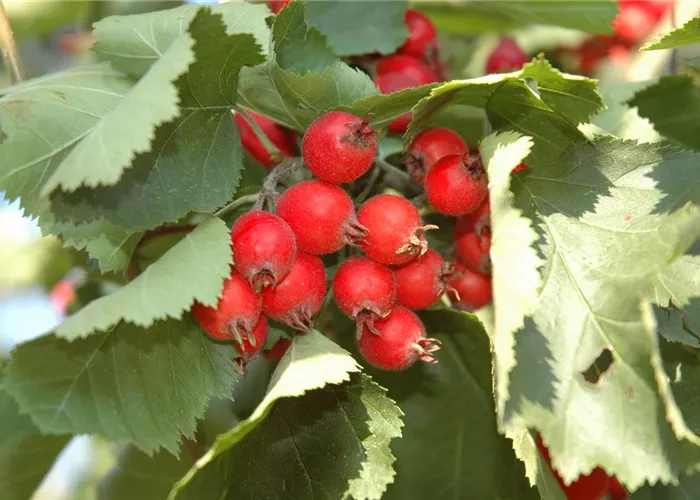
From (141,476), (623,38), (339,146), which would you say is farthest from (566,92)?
(623,38)

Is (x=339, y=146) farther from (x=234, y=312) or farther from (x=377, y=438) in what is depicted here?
(x=377, y=438)

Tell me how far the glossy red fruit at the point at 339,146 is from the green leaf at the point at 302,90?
39mm

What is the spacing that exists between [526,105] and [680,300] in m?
0.28

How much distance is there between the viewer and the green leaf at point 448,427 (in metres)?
1.09

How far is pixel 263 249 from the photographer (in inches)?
32.9

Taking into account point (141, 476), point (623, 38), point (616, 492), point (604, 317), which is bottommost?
point (616, 492)

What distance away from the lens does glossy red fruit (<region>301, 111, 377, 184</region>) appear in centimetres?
88

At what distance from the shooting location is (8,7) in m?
1.44

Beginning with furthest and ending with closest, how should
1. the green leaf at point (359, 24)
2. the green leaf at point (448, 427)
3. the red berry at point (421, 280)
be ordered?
1. the green leaf at point (359, 24)
2. the green leaf at point (448, 427)
3. the red berry at point (421, 280)

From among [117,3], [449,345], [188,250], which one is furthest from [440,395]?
[117,3]

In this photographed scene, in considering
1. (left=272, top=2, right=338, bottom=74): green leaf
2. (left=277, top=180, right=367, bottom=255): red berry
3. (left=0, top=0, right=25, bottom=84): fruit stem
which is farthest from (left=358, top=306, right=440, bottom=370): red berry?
(left=0, top=0, right=25, bottom=84): fruit stem

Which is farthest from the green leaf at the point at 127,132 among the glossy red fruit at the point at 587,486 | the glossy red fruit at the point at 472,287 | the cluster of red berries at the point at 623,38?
the cluster of red berries at the point at 623,38

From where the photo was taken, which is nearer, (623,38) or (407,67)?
(407,67)

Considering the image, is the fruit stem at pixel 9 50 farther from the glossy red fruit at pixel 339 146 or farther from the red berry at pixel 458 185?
the red berry at pixel 458 185
